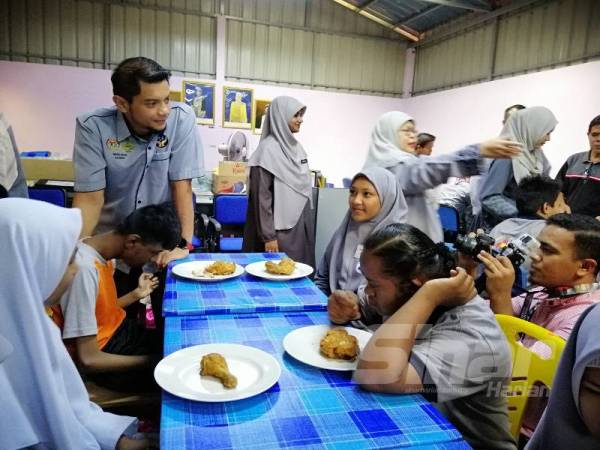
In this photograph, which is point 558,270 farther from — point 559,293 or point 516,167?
point 516,167

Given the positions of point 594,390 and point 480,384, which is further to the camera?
point 480,384

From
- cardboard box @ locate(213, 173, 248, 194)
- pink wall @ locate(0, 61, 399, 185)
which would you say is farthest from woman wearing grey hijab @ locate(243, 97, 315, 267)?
pink wall @ locate(0, 61, 399, 185)

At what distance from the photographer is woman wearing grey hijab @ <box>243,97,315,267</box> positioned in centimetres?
320

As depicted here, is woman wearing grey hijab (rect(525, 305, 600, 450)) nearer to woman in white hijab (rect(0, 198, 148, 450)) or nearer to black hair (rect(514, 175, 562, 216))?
woman in white hijab (rect(0, 198, 148, 450))

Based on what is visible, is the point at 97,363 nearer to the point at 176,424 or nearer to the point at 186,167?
the point at 176,424

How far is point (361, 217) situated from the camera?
2.21 meters

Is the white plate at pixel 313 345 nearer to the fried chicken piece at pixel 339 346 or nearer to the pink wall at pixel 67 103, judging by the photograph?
the fried chicken piece at pixel 339 346

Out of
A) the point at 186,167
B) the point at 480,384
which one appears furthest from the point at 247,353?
the point at 186,167

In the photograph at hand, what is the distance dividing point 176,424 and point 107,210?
169cm

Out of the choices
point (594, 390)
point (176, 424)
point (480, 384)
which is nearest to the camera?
point (594, 390)

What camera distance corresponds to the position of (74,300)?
4.93ft

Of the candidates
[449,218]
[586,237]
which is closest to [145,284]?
[586,237]

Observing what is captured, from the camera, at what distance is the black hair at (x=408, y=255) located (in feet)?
4.08

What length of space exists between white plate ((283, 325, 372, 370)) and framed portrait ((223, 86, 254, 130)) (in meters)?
8.14
